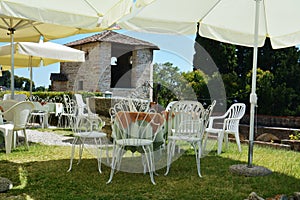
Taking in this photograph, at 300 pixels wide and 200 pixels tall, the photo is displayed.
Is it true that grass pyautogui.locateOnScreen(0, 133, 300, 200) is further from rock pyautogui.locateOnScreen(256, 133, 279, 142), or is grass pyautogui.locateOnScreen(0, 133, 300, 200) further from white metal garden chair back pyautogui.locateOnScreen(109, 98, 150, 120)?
rock pyautogui.locateOnScreen(256, 133, 279, 142)

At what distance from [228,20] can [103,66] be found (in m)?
11.4

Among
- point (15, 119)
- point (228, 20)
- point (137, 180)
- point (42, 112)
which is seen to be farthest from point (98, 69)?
point (137, 180)

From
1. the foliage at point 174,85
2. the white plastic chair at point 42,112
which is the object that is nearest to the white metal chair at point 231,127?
the foliage at point 174,85

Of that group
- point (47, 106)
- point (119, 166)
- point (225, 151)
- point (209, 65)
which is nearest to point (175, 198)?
point (119, 166)

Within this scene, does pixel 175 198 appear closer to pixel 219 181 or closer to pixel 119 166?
pixel 219 181

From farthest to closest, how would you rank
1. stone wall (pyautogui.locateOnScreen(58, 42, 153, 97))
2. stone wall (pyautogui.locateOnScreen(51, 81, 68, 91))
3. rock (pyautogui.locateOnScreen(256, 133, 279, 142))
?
stone wall (pyautogui.locateOnScreen(51, 81, 68, 91))
stone wall (pyautogui.locateOnScreen(58, 42, 153, 97))
rock (pyautogui.locateOnScreen(256, 133, 279, 142))

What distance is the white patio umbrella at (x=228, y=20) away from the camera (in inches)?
168

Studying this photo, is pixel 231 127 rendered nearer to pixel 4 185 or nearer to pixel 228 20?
pixel 228 20

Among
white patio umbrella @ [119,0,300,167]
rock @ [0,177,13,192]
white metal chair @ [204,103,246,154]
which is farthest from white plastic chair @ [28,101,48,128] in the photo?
rock @ [0,177,13,192]

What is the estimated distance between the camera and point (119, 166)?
4.19 metres

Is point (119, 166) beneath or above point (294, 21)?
beneath

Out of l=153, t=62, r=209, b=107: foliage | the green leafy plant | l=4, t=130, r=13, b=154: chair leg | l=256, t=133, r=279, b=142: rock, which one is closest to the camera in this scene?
l=4, t=130, r=13, b=154: chair leg

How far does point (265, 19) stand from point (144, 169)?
2962 millimetres

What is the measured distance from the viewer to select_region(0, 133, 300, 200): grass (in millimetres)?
3125
